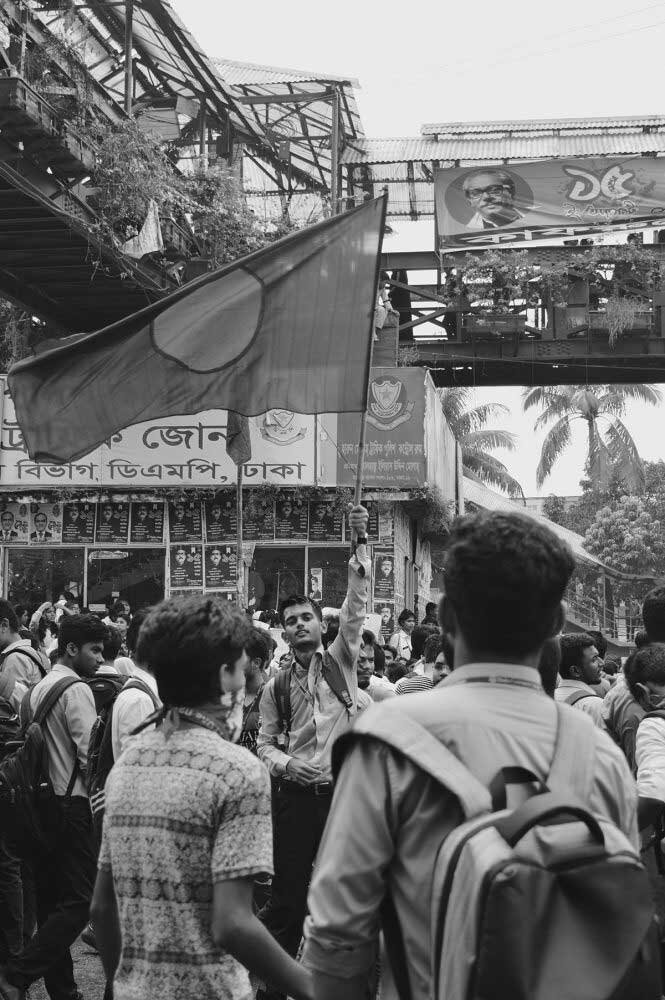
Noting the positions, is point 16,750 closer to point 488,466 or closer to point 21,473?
point 21,473

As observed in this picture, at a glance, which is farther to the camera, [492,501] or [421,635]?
[492,501]

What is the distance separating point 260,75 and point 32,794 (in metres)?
20.0

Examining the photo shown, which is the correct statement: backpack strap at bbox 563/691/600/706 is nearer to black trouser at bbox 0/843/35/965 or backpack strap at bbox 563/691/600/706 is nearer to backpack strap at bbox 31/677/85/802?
backpack strap at bbox 31/677/85/802

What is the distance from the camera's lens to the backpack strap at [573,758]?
2057 millimetres

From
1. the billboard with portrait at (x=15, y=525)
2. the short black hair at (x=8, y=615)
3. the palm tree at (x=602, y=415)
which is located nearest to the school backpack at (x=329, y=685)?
the short black hair at (x=8, y=615)

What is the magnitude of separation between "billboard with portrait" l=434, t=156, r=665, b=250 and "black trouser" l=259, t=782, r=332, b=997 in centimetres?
2119

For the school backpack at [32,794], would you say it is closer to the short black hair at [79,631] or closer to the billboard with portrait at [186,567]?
the short black hair at [79,631]

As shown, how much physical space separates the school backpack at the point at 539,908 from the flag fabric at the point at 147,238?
15.1 meters

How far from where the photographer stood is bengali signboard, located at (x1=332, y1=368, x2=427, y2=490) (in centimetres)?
1941

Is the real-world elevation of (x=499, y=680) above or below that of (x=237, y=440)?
below

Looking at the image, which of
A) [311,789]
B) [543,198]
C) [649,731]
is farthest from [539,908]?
[543,198]

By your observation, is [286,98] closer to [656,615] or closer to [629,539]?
[656,615]

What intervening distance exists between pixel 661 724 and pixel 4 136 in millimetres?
12088

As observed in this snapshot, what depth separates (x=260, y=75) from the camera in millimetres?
23359
